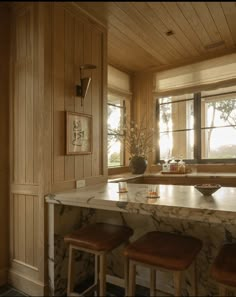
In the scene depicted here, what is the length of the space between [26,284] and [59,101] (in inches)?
55.3

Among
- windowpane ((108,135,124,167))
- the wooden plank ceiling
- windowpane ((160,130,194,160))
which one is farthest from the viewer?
windowpane ((160,130,194,160))

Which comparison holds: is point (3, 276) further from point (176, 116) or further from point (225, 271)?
point (176, 116)

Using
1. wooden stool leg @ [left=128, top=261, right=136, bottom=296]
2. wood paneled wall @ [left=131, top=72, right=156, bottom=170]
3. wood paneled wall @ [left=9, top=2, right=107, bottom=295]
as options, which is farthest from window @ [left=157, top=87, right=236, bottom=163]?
wooden stool leg @ [left=128, top=261, right=136, bottom=296]

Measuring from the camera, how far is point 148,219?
1645mm

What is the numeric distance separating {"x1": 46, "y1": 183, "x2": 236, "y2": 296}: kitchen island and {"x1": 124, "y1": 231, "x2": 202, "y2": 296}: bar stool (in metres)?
0.14

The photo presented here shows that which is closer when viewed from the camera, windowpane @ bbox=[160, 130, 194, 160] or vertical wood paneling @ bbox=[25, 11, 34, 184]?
vertical wood paneling @ bbox=[25, 11, 34, 184]

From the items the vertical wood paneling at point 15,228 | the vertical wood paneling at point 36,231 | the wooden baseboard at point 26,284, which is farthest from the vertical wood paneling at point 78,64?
the wooden baseboard at point 26,284

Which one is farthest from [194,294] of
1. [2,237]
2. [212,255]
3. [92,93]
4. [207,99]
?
[207,99]

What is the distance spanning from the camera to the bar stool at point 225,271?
976mm

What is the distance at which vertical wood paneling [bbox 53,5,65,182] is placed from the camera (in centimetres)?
171

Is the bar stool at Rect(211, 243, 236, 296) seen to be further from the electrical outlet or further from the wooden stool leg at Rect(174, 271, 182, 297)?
the electrical outlet

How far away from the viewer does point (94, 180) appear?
6.87ft

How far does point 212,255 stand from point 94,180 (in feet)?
3.64

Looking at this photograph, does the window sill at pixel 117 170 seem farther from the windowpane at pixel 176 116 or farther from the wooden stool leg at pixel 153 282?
the wooden stool leg at pixel 153 282
